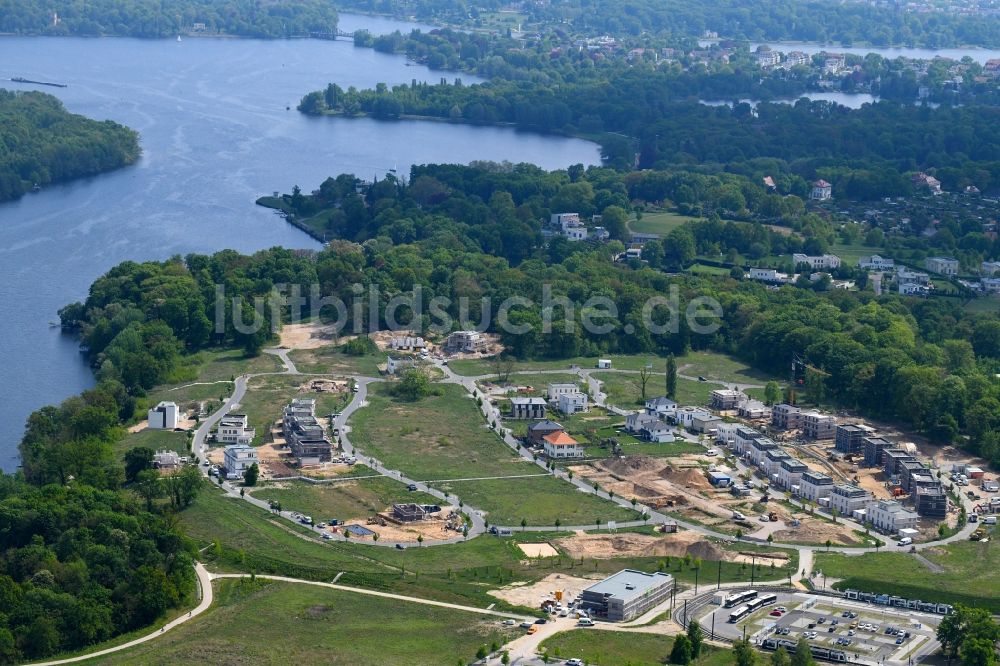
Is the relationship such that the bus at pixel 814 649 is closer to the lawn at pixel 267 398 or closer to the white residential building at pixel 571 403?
the white residential building at pixel 571 403

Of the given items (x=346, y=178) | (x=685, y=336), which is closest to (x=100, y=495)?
(x=685, y=336)

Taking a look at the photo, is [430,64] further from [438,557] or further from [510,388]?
[438,557]

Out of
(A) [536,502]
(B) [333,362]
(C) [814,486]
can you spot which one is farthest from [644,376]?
(A) [536,502]

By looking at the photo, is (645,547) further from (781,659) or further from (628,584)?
(781,659)

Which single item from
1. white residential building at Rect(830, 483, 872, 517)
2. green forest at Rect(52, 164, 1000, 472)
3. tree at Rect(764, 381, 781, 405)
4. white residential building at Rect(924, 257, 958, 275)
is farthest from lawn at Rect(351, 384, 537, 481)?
white residential building at Rect(924, 257, 958, 275)

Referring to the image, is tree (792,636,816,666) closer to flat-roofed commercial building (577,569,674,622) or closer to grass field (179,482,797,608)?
flat-roofed commercial building (577,569,674,622)

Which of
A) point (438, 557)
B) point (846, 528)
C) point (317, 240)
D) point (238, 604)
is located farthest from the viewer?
point (317, 240)
